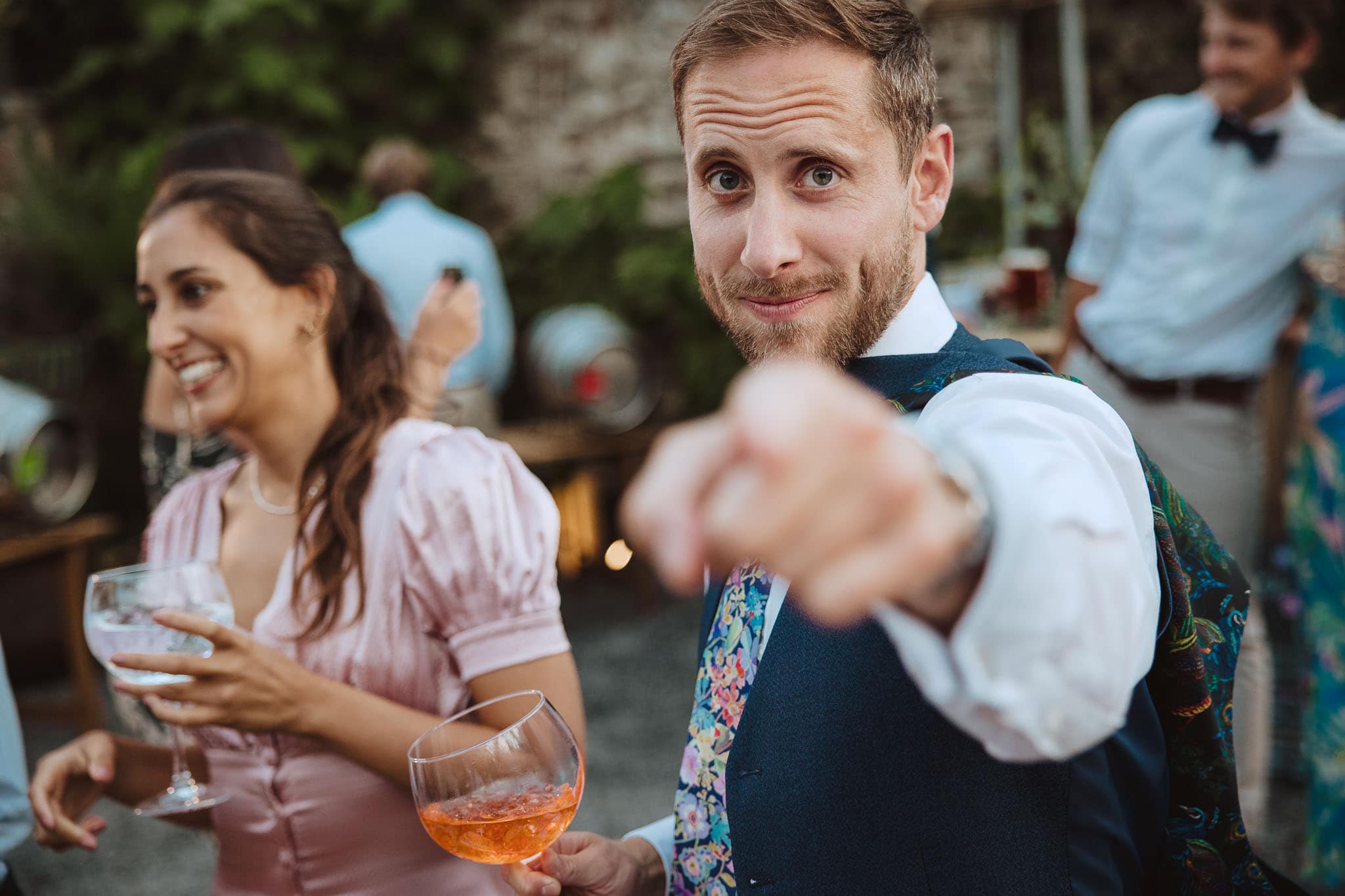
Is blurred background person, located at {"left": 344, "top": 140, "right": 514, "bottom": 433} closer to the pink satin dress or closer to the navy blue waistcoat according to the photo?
the pink satin dress

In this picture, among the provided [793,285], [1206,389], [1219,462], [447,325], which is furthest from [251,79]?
[793,285]

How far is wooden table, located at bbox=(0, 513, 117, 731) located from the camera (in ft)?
14.2

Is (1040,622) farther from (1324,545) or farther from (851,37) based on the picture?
(1324,545)

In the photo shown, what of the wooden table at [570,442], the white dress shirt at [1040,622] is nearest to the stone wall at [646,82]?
the wooden table at [570,442]

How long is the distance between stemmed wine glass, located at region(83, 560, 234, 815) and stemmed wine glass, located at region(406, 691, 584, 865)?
43 centimetres

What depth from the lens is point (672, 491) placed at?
1.82 ft

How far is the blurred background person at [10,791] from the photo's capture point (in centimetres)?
153

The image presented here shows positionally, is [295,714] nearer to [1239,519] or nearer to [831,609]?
[831,609]

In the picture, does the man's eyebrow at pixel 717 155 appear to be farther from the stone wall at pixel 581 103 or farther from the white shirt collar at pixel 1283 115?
the stone wall at pixel 581 103

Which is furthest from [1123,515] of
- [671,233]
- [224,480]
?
[671,233]

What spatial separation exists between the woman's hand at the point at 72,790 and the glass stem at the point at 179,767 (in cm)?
9

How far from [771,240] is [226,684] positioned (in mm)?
791

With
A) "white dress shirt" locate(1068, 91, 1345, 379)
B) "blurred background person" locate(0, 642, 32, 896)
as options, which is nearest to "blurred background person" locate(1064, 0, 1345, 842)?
"white dress shirt" locate(1068, 91, 1345, 379)

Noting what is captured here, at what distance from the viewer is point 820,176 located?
1125mm
